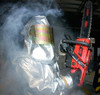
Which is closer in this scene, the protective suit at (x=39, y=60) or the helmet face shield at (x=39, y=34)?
the protective suit at (x=39, y=60)

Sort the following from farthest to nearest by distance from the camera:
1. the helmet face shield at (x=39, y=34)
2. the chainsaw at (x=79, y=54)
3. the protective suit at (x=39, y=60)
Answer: the chainsaw at (x=79, y=54) < the helmet face shield at (x=39, y=34) < the protective suit at (x=39, y=60)

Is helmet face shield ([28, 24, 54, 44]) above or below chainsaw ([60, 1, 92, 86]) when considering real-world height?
above

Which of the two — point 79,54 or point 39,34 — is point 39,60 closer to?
point 39,34

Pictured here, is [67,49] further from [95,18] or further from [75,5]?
[95,18]

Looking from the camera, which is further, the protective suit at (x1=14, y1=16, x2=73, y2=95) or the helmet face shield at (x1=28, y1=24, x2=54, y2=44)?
the helmet face shield at (x1=28, y1=24, x2=54, y2=44)

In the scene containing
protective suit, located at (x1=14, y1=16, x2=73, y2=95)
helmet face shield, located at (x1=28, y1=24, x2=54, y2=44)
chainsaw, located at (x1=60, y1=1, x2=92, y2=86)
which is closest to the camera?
protective suit, located at (x1=14, y1=16, x2=73, y2=95)

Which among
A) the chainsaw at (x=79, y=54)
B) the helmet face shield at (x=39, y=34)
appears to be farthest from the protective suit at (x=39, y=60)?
the chainsaw at (x=79, y=54)

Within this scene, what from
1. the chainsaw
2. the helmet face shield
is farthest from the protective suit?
the chainsaw

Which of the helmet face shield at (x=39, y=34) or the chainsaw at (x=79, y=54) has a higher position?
the helmet face shield at (x=39, y=34)

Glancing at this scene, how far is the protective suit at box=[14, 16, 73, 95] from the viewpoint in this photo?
103cm

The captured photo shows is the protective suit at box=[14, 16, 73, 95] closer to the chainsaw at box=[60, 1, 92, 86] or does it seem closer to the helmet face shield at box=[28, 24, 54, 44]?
the helmet face shield at box=[28, 24, 54, 44]

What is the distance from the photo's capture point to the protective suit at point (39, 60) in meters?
1.03

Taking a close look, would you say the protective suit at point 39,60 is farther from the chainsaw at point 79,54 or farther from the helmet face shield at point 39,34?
the chainsaw at point 79,54

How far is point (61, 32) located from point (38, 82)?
13.6ft
